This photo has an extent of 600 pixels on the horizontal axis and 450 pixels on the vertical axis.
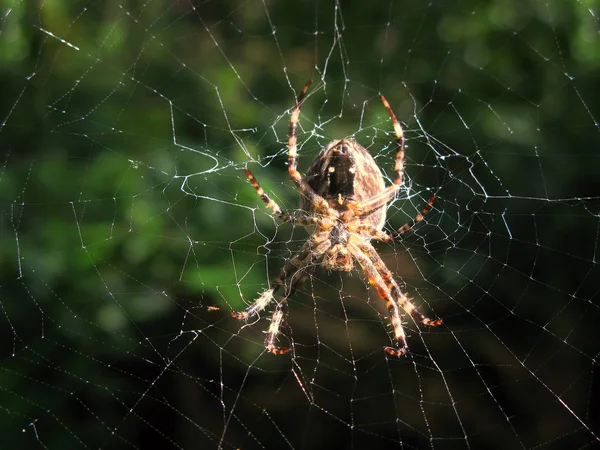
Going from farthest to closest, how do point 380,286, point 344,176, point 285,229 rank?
point 285,229
point 380,286
point 344,176

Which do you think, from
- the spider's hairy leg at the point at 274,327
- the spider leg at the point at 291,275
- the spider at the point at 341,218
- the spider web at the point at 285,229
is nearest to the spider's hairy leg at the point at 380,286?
the spider at the point at 341,218

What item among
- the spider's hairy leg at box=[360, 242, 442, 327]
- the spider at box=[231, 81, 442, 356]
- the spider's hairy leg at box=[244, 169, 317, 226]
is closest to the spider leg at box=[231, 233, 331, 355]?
the spider at box=[231, 81, 442, 356]

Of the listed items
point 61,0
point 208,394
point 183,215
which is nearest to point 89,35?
point 61,0

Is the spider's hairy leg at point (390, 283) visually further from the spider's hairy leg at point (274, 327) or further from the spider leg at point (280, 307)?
the spider's hairy leg at point (274, 327)

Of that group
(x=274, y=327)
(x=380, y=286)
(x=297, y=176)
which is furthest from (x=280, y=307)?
(x=297, y=176)

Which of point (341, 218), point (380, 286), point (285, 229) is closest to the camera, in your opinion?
point (341, 218)

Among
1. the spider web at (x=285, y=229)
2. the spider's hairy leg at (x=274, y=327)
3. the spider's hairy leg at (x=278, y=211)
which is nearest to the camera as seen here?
the spider's hairy leg at (x=278, y=211)

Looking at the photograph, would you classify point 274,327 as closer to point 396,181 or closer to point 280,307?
point 280,307
